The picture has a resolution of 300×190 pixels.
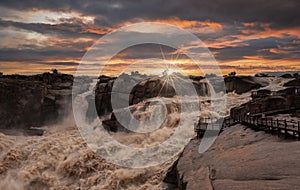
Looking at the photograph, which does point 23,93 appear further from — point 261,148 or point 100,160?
point 261,148

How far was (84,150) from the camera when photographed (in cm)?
2216

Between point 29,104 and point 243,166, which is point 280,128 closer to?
point 243,166

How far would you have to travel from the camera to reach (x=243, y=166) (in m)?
11.0

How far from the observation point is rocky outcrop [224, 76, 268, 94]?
5481cm

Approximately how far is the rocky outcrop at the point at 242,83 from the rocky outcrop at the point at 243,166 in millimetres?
40716

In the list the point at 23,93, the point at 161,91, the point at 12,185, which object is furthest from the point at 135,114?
the point at 23,93

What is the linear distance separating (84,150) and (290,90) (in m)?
29.8

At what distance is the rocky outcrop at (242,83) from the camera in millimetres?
54812

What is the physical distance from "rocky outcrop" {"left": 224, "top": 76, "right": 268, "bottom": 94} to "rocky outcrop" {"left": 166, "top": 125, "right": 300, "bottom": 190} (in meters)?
40.7

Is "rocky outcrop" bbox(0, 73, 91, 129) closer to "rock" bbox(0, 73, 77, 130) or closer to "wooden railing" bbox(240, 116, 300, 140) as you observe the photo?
"rock" bbox(0, 73, 77, 130)

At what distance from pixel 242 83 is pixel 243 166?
1867 inches

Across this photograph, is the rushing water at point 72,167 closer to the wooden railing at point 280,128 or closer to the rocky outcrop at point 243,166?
the rocky outcrop at point 243,166

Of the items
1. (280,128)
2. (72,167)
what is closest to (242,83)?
(280,128)

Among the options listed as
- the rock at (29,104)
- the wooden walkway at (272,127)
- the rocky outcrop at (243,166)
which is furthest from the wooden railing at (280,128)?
the rock at (29,104)
